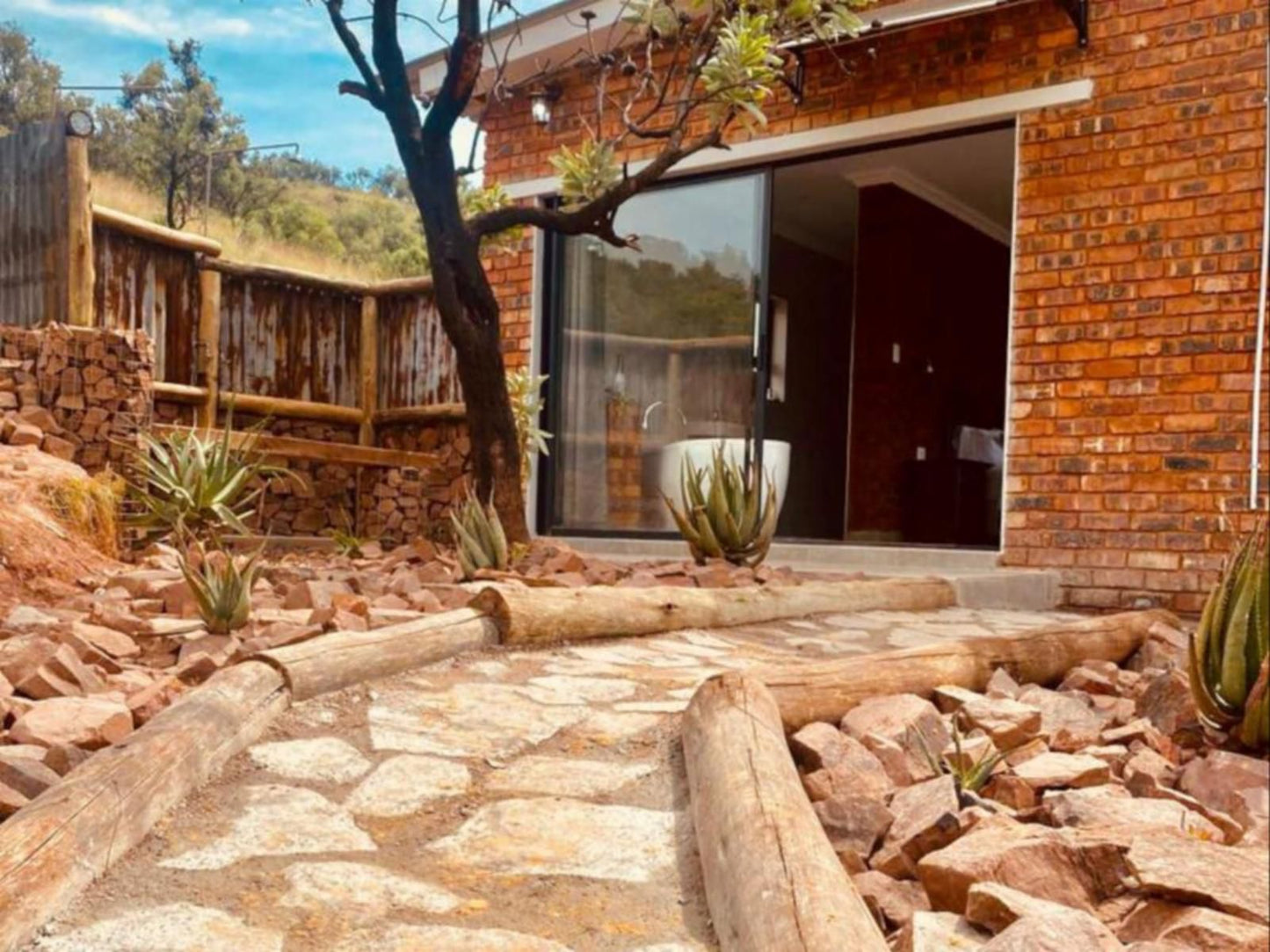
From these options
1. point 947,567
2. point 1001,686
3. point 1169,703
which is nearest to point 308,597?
point 1001,686

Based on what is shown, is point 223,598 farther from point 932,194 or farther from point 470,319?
point 932,194

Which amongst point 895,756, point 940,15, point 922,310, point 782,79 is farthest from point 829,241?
point 895,756

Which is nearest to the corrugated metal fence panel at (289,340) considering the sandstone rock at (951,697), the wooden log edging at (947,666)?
the wooden log edging at (947,666)

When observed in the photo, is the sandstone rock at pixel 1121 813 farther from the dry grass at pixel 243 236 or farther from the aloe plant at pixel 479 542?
the dry grass at pixel 243 236

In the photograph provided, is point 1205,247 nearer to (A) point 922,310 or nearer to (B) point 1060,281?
(B) point 1060,281

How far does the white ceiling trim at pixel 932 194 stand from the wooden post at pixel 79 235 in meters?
4.65

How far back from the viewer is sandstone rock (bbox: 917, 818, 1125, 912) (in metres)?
1.65

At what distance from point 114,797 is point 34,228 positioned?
17.1 ft

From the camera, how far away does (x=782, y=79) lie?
606 cm

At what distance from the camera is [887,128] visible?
5953mm

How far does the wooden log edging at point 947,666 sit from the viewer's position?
2549mm

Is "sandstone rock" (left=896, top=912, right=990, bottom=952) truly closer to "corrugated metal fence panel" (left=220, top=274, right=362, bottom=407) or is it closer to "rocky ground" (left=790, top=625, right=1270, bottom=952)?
"rocky ground" (left=790, top=625, right=1270, bottom=952)

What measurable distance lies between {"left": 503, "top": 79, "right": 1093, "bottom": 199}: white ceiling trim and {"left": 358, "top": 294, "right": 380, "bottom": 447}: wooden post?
1929 millimetres

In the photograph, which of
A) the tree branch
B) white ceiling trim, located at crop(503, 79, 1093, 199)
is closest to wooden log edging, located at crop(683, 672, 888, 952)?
the tree branch
